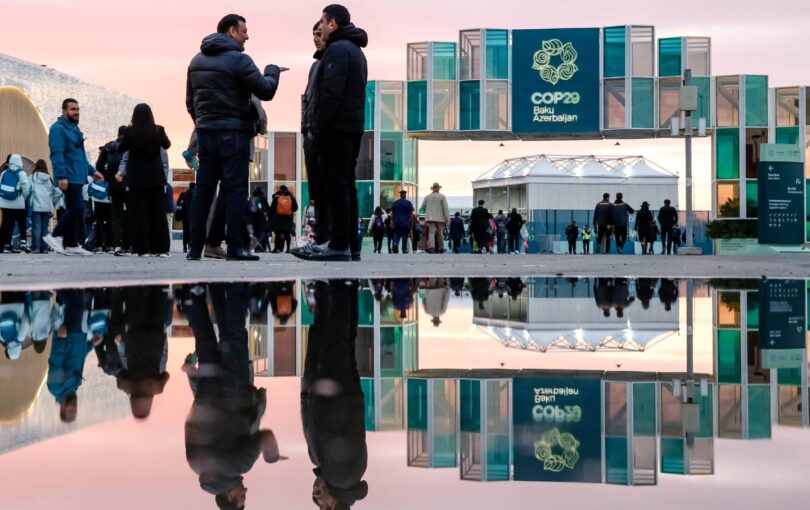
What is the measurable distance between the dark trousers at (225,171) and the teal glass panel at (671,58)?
118ft

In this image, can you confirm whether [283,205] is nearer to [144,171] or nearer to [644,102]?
[144,171]

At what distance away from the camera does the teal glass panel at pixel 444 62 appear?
150 feet

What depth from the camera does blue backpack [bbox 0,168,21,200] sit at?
66.3 ft

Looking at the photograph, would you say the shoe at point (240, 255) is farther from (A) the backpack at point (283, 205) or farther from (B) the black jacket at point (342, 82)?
(A) the backpack at point (283, 205)

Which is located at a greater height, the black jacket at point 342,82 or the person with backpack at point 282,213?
the black jacket at point 342,82

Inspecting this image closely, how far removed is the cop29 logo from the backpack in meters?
18.2

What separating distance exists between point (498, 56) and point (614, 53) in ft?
13.4

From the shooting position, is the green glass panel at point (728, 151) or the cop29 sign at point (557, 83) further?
the green glass panel at point (728, 151)

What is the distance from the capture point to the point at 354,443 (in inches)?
92.0

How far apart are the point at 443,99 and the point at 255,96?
3452 centimetres

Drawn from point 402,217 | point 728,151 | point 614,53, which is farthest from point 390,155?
point 402,217

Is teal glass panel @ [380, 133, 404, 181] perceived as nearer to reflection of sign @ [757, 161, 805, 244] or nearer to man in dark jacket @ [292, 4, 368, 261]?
reflection of sign @ [757, 161, 805, 244]

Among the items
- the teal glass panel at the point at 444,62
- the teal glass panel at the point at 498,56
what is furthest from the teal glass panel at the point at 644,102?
the teal glass panel at the point at 444,62

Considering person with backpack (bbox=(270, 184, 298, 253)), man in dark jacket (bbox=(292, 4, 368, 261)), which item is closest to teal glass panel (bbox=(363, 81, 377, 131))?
person with backpack (bbox=(270, 184, 298, 253))
